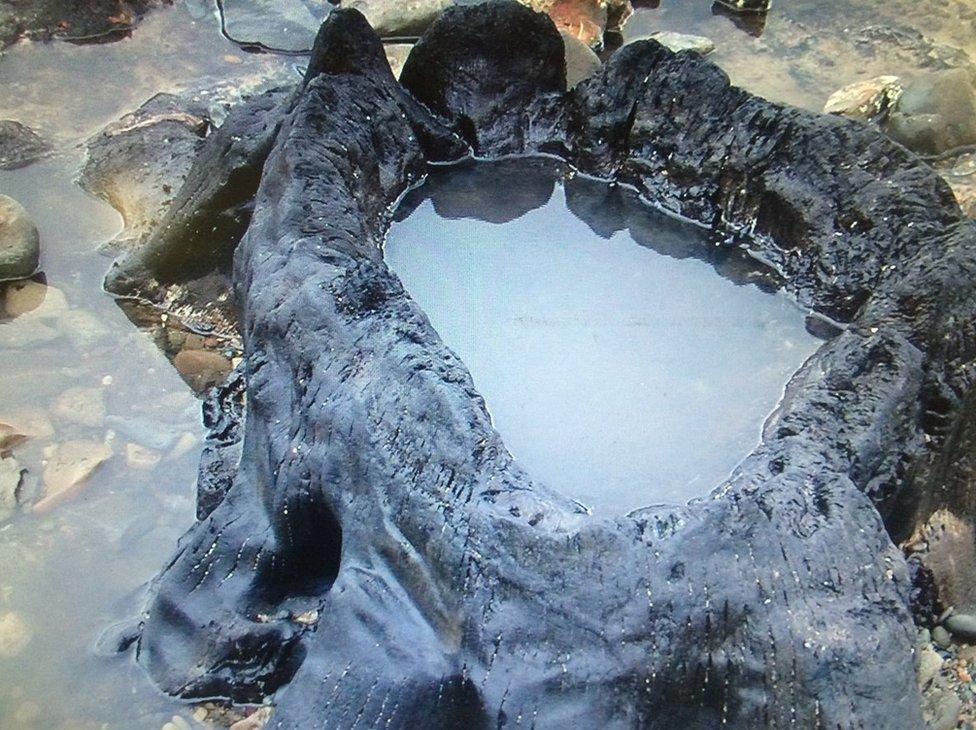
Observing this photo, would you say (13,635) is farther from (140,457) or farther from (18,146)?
(18,146)

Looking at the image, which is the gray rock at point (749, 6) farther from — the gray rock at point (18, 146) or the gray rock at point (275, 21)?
the gray rock at point (18, 146)

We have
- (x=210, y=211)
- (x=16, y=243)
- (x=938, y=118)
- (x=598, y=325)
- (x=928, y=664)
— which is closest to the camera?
(x=928, y=664)

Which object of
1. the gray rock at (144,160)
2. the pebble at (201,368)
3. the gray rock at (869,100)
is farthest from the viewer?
the gray rock at (869,100)

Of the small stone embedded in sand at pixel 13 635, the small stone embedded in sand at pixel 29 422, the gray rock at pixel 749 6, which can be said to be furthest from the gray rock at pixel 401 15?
the small stone embedded in sand at pixel 13 635

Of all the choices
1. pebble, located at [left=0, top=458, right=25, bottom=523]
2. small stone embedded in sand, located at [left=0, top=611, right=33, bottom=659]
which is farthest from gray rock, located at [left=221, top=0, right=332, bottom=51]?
small stone embedded in sand, located at [left=0, top=611, right=33, bottom=659]

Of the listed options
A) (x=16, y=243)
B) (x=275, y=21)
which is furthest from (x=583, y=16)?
(x=16, y=243)

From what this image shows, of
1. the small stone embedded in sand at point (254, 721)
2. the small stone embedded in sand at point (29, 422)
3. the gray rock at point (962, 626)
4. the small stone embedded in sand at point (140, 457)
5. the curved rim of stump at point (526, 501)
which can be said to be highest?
the curved rim of stump at point (526, 501)

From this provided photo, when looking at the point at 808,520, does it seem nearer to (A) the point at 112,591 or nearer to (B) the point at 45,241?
(A) the point at 112,591

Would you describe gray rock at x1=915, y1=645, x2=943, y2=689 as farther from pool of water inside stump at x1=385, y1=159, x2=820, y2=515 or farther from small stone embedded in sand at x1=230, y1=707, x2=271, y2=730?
small stone embedded in sand at x1=230, y1=707, x2=271, y2=730
